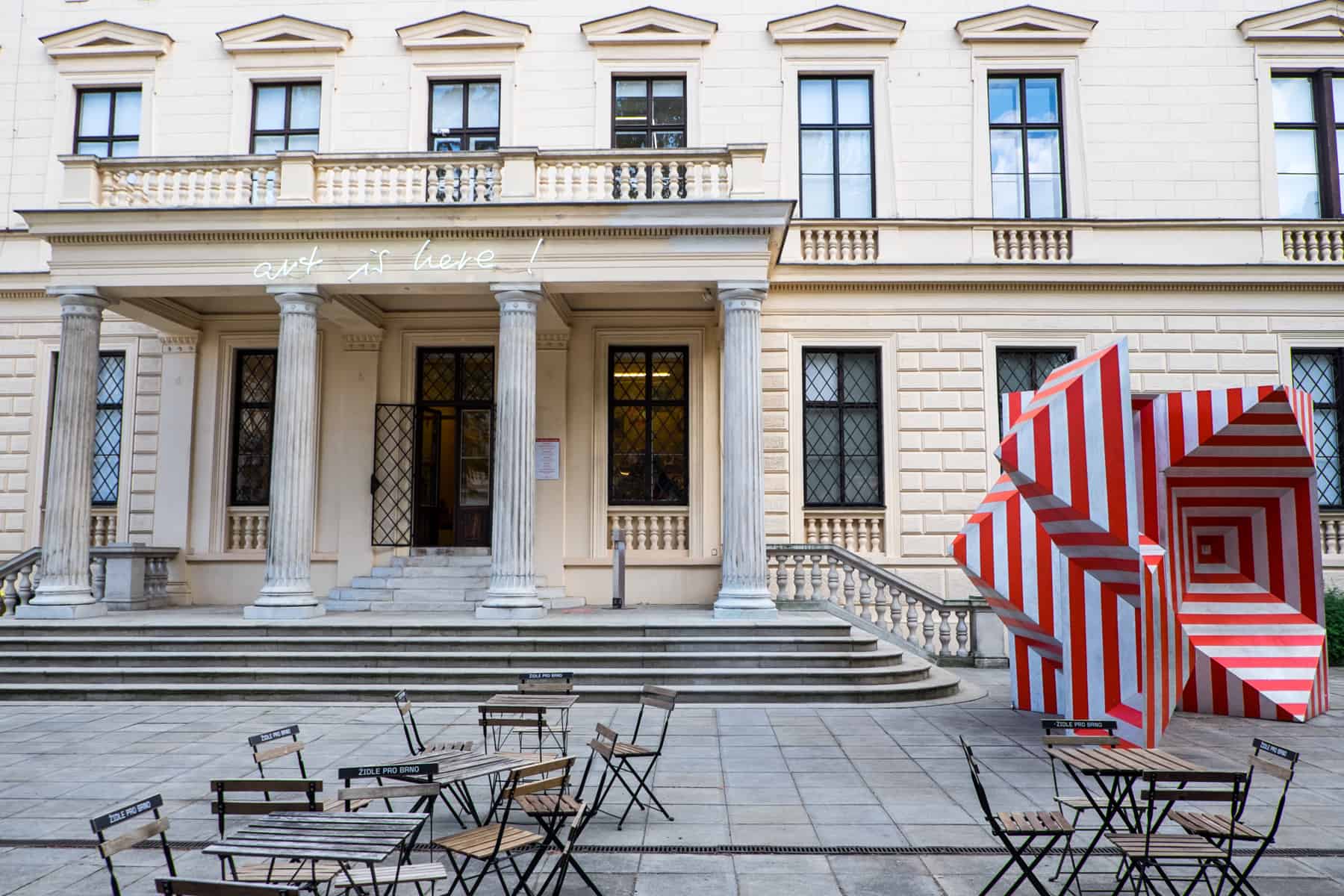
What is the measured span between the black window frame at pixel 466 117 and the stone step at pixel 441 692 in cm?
940

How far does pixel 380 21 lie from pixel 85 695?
11.7 meters

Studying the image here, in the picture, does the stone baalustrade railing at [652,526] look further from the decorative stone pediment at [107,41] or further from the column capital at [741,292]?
the decorative stone pediment at [107,41]

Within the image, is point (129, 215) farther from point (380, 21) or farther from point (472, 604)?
point (472, 604)

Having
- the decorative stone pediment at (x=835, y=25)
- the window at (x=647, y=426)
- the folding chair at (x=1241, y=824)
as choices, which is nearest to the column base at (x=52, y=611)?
the window at (x=647, y=426)

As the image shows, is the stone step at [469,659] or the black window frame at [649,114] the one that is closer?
the stone step at [469,659]

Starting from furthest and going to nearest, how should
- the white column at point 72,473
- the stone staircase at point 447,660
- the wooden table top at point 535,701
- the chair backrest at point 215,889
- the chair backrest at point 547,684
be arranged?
1. the white column at point 72,473
2. the stone staircase at point 447,660
3. the chair backrest at point 547,684
4. the wooden table top at point 535,701
5. the chair backrest at point 215,889

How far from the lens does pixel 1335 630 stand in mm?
13500

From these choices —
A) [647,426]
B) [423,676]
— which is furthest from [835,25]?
[423,676]

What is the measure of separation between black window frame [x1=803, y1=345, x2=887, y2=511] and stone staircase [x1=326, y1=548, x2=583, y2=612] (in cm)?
439

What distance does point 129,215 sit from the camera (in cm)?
1255

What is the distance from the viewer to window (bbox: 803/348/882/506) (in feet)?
49.9

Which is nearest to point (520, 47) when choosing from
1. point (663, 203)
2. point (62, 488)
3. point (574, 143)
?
point (574, 143)

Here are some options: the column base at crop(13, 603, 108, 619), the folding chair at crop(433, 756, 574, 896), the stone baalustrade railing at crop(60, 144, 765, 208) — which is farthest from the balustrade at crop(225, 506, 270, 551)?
the folding chair at crop(433, 756, 574, 896)

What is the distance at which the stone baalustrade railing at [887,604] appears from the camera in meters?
13.1
